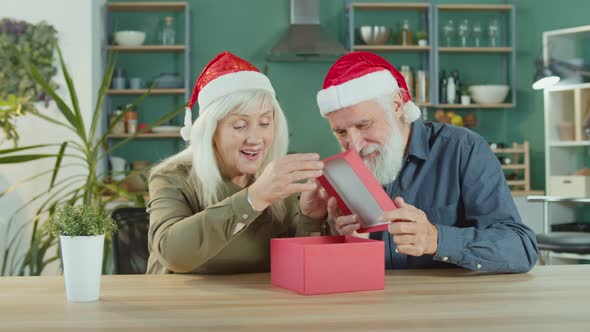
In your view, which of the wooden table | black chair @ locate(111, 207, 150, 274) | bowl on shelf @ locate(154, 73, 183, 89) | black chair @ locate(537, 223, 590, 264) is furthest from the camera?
bowl on shelf @ locate(154, 73, 183, 89)

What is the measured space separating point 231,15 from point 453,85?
2.03 meters

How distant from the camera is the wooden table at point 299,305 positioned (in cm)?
118

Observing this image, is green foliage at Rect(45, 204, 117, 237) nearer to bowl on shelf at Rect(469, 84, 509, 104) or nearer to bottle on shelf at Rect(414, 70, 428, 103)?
bottle on shelf at Rect(414, 70, 428, 103)

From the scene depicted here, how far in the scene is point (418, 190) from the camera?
82.1 inches

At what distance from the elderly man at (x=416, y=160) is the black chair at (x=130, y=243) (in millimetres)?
722

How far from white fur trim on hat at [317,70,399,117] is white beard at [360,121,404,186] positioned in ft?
0.38

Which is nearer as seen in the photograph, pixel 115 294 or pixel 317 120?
pixel 115 294

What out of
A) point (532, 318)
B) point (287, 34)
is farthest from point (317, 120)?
point (532, 318)

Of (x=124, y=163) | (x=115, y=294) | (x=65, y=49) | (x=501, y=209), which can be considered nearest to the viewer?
(x=115, y=294)

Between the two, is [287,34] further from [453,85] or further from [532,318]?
[532,318]

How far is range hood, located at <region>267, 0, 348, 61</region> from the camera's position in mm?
5891

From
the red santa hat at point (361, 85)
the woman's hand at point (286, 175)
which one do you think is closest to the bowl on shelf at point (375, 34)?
the red santa hat at point (361, 85)

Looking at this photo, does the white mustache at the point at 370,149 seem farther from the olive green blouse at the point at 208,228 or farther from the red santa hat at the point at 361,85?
the olive green blouse at the point at 208,228

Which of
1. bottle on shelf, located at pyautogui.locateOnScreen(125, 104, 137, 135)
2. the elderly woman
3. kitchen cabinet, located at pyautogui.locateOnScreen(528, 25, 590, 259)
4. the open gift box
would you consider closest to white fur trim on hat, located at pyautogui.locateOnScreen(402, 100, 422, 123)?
the elderly woman
